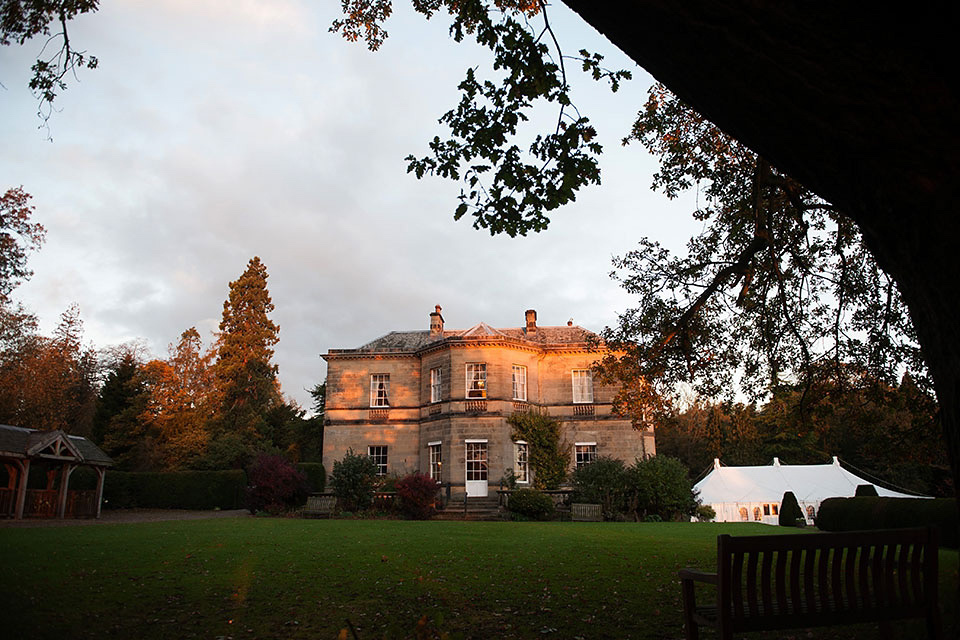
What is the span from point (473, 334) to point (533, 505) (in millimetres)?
8762

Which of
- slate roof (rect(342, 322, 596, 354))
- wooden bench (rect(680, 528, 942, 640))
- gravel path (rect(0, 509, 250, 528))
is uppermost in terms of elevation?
slate roof (rect(342, 322, 596, 354))

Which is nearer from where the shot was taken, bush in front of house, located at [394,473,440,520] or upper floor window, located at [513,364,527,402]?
bush in front of house, located at [394,473,440,520]

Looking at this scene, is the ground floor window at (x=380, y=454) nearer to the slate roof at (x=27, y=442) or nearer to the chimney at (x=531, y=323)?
the chimney at (x=531, y=323)

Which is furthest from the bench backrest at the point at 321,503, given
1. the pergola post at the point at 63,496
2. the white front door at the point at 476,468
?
the pergola post at the point at 63,496

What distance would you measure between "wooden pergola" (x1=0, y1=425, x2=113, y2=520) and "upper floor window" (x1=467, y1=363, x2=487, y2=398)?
14.7 m

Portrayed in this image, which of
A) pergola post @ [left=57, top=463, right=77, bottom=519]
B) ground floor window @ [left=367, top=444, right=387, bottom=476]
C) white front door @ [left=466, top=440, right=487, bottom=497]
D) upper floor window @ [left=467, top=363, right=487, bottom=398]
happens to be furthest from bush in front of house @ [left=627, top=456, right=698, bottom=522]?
pergola post @ [left=57, top=463, right=77, bottom=519]

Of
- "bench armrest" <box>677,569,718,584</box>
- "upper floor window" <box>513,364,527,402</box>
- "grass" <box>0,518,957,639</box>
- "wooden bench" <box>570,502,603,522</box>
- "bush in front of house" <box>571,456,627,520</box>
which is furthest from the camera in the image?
"upper floor window" <box>513,364,527,402</box>

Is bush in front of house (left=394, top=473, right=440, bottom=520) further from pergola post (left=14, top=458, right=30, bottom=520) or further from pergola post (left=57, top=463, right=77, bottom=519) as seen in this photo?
pergola post (left=14, top=458, right=30, bottom=520)

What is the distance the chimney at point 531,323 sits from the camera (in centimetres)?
3131

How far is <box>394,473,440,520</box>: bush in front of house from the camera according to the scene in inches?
883

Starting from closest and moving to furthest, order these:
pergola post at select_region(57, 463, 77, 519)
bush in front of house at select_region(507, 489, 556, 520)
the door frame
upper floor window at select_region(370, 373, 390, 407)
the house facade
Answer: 1. pergola post at select_region(57, 463, 77, 519)
2. bush in front of house at select_region(507, 489, 556, 520)
3. the door frame
4. the house facade
5. upper floor window at select_region(370, 373, 390, 407)

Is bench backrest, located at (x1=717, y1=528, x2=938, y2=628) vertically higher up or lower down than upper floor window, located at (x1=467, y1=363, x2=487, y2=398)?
lower down

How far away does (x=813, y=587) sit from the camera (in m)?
4.16

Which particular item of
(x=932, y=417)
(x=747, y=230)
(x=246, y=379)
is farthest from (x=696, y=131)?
(x=246, y=379)
